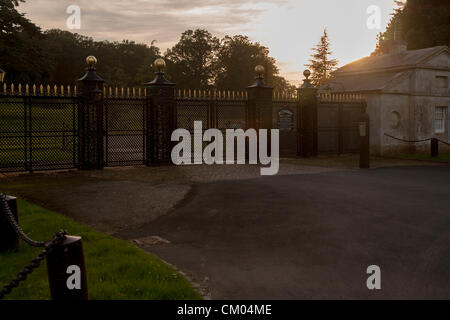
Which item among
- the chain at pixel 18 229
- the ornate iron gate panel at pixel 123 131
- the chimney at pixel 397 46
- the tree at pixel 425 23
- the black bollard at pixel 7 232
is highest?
the tree at pixel 425 23

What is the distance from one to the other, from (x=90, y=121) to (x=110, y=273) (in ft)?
35.6

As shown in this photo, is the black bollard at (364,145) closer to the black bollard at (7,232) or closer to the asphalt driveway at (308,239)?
the asphalt driveway at (308,239)

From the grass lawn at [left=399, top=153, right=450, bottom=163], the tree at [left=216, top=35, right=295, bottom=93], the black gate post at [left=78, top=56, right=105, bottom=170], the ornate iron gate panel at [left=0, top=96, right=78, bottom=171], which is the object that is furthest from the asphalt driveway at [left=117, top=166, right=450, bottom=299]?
the tree at [left=216, top=35, right=295, bottom=93]

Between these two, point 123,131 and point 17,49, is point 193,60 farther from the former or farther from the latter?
point 123,131

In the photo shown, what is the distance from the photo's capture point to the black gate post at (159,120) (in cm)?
1662

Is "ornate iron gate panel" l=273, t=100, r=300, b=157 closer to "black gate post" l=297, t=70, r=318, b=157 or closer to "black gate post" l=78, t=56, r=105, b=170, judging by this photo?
"black gate post" l=297, t=70, r=318, b=157

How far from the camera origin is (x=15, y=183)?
1263cm

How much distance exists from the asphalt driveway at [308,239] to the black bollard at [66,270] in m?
1.49

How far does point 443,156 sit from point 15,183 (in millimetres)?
19152

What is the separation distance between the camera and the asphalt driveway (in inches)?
203

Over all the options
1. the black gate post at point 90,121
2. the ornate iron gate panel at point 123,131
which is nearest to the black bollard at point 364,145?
the ornate iron gate panel at point 123,131

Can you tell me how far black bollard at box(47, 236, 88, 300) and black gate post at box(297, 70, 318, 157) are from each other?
17.5m

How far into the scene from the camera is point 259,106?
19031 mm

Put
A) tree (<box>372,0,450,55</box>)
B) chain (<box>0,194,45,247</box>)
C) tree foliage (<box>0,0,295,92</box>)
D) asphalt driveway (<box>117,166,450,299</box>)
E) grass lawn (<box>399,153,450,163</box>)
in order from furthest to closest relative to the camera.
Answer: tree foliage (<box>0,0,295,92</box>) → tree (<box>372,0,450,55</box>) → grass lawn (<box>399,153,450,163</box>) → asphalt driveway (<box>117,166,450,299</box>) → chain (<box>0,194,45,247</box>)
